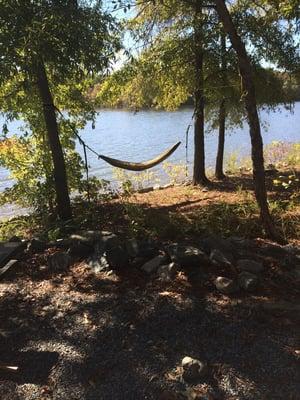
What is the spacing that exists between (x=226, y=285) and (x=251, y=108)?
1922 millimetres

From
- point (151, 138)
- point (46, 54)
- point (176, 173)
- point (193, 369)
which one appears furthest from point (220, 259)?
point (151, 138)

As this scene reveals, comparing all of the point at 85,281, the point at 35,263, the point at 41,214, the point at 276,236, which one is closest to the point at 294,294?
the point at 276,236

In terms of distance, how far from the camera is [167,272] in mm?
3838

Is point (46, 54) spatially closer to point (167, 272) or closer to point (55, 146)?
point (55, 146)

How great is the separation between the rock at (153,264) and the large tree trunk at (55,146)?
7.12 ft

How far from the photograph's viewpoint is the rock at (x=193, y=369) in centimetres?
264

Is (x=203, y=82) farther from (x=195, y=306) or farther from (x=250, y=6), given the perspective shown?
(x=195, y=306)

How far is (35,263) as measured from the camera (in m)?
4.44

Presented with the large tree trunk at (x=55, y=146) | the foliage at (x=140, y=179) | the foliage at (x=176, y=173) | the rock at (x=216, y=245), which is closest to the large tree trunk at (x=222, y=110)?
the foliage at (x=176, y=173)

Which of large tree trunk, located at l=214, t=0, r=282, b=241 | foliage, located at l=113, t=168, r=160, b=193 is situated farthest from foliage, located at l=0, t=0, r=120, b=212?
foliage, located at l=113, t=168, r=160, b=193

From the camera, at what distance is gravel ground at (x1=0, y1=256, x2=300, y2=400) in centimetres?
259

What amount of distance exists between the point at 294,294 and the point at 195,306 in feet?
2.55

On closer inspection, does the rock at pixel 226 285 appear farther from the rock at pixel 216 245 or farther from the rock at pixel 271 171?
the rock at pixel 271 171

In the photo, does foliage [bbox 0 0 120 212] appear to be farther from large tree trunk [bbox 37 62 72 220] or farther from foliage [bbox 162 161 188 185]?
foliage [bbox 162 161 188 185]
